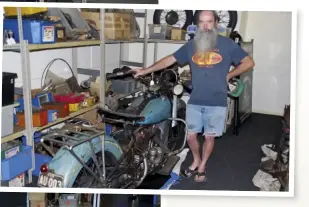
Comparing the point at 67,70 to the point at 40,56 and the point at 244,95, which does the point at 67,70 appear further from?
the point at 244,95

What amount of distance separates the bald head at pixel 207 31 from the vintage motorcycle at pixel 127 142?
158mm

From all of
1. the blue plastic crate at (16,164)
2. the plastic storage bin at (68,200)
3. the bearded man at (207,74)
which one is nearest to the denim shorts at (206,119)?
the bearded man at (207,74)

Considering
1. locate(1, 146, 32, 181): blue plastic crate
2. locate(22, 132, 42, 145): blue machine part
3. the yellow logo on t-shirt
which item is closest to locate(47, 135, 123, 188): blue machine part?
locate(1, 146, 32, 181): blue plastic crate

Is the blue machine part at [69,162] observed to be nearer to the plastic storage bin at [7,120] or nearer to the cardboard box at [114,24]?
the plastic storage bin at [7,120]

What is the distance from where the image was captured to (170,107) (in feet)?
4.50

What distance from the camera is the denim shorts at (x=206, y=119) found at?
1.19 m

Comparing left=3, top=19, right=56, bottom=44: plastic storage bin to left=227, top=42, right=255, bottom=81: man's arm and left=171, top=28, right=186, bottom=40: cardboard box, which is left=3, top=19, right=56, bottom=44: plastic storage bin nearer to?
left=171, top=28, right=186, bottom=40: cardboard box

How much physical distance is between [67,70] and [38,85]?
7.5 inches

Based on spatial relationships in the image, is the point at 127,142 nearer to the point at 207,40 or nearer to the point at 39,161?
the point at 39,161

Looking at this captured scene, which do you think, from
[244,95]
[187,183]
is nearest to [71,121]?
[187,183]

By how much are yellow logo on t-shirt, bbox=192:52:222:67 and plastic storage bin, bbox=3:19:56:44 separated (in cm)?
70

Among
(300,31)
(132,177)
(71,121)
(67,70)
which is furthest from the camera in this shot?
(67,70)

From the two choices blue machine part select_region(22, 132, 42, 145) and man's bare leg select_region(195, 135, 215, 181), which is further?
blue machine part select_region(22, 132, 42, 145)

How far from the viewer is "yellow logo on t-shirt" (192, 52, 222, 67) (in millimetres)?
1142
